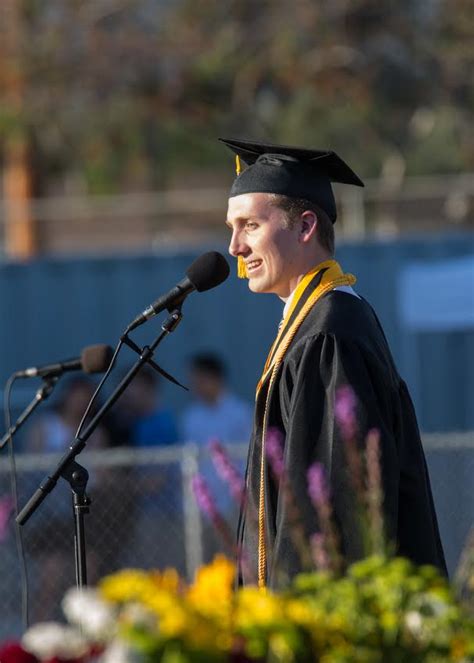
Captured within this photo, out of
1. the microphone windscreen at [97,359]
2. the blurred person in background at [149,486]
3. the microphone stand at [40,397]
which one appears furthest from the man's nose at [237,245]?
the blurred person in background at [149,486]

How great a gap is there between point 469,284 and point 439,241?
894 millimetres

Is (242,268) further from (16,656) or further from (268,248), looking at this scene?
(16,656)

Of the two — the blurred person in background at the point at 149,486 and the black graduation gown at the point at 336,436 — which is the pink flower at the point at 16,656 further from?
the blurred person in background at the point at 149,486

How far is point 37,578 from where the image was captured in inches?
328

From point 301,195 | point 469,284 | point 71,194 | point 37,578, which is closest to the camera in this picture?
point 301,195

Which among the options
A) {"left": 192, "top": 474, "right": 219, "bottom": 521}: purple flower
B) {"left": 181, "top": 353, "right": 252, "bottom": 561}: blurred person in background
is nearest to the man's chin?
{"left": 192, "top": 474, "right": 219, "bottom": 521}: purple flower

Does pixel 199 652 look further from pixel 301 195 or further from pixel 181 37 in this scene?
pixel 181 37

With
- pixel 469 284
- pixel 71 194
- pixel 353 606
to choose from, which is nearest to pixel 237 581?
pixel 353 606

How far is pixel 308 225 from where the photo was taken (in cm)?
410

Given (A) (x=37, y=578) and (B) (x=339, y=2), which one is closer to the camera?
(A) (x=37, y=578)

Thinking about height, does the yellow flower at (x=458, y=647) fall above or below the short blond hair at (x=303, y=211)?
below

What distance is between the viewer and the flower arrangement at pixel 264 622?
212cm

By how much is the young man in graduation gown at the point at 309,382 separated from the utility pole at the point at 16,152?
12.5m

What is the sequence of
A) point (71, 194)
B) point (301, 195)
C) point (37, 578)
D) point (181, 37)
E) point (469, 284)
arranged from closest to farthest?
point (301, 195), point (37, 578), point (469, 284), point (181, 37), point (71, 194)
